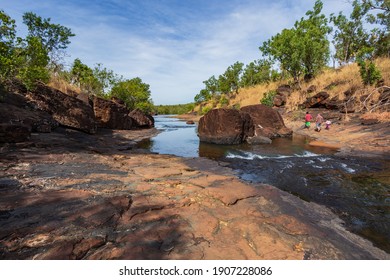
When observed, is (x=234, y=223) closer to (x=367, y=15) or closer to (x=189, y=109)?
(x=367, y=15)

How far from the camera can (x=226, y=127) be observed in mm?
14758

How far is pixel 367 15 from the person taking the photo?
77.4 feet

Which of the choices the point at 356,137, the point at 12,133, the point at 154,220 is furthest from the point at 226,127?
the point at 154,220

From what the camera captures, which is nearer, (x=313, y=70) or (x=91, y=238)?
(x=91, y=238)

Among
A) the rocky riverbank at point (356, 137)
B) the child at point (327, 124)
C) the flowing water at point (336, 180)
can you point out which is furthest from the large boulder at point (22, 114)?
the child at point (327, 124)

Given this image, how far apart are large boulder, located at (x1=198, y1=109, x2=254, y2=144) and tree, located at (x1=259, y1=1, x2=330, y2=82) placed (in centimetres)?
1548

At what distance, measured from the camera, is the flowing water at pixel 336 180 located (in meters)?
4.32

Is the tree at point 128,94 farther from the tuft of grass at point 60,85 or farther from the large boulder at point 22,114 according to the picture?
the large boulder at point 22,114

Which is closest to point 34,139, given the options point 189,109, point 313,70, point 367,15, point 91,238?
point 91,238

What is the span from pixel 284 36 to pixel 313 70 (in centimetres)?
579

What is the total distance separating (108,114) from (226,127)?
10054 mm

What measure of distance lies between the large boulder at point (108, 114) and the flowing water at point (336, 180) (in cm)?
1021

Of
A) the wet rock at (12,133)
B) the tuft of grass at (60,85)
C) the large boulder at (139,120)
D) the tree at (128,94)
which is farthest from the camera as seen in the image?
the tree at (128,94)
